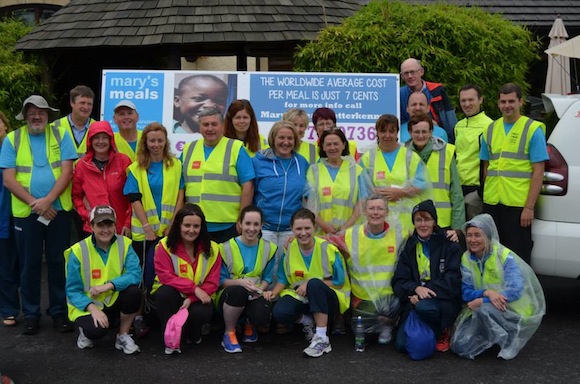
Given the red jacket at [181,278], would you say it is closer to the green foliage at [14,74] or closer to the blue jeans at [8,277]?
the blue jeans at [8,277]

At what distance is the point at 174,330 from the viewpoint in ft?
16.2

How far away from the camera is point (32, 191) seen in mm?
A: 5449

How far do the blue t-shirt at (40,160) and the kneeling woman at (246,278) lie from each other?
4.68 ft

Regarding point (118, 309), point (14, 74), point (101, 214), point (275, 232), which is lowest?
point (118, 309)

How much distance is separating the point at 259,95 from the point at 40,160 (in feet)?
8.97

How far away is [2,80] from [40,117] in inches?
211

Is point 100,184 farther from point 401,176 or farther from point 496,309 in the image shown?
point 496,309

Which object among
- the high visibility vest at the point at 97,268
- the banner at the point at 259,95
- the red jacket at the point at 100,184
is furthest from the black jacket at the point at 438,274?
the banner at the point at 259,95

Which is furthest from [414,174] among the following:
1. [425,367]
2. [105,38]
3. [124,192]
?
[105,38]

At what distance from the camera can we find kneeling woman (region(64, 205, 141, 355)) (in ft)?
16.6

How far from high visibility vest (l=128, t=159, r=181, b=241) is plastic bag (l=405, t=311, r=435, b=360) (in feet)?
6.61

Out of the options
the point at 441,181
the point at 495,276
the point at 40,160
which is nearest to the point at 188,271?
the point at 40,160

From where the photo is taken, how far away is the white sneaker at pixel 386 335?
5188mm

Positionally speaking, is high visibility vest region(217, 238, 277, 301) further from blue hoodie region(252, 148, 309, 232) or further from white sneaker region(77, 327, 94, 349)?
white sneaker region(77, 327, 94, 349)
